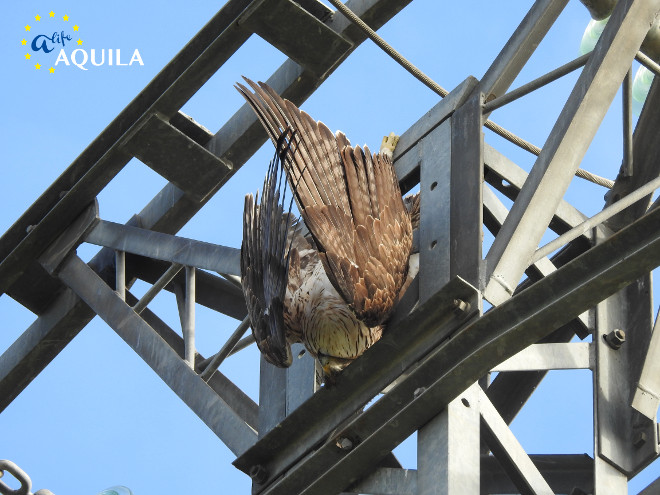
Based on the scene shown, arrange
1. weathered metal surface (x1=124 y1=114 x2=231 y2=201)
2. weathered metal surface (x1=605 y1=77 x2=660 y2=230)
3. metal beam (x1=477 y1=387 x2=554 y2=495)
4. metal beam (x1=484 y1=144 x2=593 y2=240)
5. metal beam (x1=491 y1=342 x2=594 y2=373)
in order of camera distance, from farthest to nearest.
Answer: weathered metal surface (x1=124 y1=114 x2=231 y2=201) < weathered metal surface (x1=605 y1=77 x2=660 y2=230) < metal beam (x1=484 y1=144 x2=593 y2=240) < metal beam (x1=491 y1=342 x2=594 y2=373) < metal beam (x1=477 y1=387 x2=554 y2=495)

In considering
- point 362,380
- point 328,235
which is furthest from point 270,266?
point 362,380

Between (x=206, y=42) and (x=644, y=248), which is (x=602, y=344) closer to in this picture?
(x=644, y=248)

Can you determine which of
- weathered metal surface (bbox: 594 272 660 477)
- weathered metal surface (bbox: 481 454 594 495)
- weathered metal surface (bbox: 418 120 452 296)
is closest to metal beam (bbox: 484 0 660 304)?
weathered metal surface (bbox: 418 120 452 296)

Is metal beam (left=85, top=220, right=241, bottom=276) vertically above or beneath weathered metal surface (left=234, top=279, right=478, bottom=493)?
above

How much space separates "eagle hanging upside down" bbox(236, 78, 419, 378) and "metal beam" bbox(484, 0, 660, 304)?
0.46m

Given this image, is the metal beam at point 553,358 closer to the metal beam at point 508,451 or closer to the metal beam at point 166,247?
the metal beam at point 508,451

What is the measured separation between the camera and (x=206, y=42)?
5.38 metres

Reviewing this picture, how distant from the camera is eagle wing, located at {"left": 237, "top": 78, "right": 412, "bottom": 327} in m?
4.17

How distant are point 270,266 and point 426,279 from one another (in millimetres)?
527

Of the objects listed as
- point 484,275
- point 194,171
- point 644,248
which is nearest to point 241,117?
point 194,171

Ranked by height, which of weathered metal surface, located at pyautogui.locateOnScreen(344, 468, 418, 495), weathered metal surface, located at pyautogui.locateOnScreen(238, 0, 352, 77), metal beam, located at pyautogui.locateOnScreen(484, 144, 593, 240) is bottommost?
weathered metal surface, located at pyautogui.locateOnScreen(344, 468, 418, 495)

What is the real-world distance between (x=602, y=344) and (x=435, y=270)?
662 millimetres

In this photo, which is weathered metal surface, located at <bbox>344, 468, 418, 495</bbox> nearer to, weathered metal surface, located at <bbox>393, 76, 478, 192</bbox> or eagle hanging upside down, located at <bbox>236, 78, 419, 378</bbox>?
eagle hanging upside down, located at <bbox>236, 78, 419, 378</bbox>

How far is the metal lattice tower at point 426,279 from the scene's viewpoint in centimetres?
371
